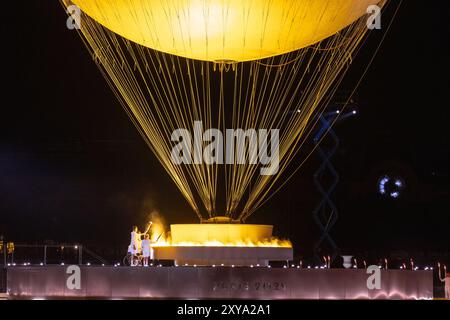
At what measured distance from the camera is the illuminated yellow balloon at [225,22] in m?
20.9

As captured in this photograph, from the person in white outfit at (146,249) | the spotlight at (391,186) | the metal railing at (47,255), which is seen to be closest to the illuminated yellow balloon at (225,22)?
the person in white outfit at (146,249)

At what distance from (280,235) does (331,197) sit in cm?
430

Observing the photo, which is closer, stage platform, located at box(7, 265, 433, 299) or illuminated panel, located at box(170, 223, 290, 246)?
stage platform, located at box(7, 265, 433, 299)

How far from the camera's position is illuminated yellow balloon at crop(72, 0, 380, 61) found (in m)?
20.9

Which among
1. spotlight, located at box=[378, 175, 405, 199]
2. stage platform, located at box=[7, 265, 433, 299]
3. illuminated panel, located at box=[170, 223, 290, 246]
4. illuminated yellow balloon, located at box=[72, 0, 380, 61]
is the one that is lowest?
stage platform, located at box=[7, 265, 433, 299]

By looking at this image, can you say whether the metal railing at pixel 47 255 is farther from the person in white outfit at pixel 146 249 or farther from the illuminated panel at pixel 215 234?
the illuminated panel at pixel 215 234

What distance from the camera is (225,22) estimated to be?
69.9ft

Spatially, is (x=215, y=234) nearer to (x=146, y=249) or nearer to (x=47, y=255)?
(x=146, y=249)

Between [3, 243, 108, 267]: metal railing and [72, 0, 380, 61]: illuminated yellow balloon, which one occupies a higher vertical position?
[72, 0, 380, 61]: illuminated yellow balloon

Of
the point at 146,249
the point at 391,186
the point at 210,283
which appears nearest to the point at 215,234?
the point at 146,249

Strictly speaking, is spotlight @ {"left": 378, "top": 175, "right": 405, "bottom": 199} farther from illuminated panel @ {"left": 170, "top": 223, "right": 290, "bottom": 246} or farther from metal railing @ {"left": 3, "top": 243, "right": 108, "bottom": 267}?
illuminated panel @ {"left": 170, "top": 223, "right": 290, "bottom": 246}

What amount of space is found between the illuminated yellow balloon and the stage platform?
5582 mm

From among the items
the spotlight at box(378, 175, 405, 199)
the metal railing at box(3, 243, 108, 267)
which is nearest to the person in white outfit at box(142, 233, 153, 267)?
the metal railing at box(3, 243, 108, 267)
